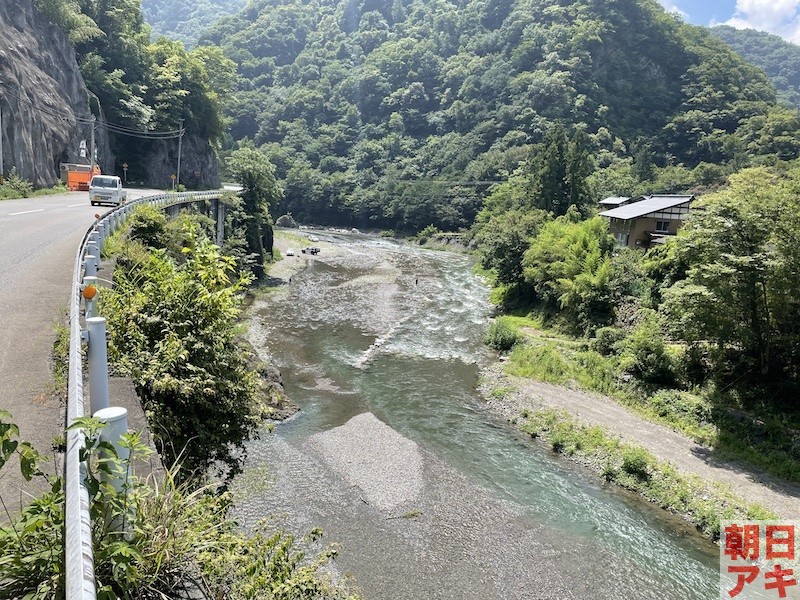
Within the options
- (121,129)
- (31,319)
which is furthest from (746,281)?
(121,129)

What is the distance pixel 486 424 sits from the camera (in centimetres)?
2123

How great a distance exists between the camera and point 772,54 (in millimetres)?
166875

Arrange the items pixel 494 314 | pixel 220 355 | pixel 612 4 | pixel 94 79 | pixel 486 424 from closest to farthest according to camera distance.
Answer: pixel 220 355
pixel 486 424
pixel 494 314
pixel 94 79
pixel 612 4

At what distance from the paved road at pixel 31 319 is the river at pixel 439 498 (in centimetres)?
780

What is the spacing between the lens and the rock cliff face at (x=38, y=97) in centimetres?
3422

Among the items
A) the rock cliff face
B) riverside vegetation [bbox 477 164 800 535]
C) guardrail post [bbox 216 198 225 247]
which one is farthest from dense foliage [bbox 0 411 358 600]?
guardrail post [bbox 216 198 225 247]

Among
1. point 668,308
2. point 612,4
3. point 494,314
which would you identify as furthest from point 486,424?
point 612,4

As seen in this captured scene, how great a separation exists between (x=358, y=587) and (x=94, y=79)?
58694 mm

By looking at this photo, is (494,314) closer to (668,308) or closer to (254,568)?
(668,308)

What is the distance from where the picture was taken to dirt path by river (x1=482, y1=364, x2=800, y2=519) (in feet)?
55.1

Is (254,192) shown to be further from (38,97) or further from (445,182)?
(445,182)

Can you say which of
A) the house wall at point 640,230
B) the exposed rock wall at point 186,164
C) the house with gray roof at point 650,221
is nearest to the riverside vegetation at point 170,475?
the house with gray roof at point 650,221

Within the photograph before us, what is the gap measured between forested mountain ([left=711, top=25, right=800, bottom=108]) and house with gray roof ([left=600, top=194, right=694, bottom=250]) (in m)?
135

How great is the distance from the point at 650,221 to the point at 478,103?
88.9 metres
